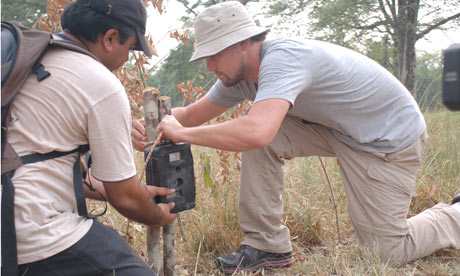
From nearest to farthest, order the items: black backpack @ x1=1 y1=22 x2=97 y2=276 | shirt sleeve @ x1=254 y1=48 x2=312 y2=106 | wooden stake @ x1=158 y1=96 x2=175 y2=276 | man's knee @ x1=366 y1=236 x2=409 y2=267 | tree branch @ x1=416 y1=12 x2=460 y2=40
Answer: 1. black backpack @ x1=1 y1=22 x2=97 y2=276
2. shirt sleeve @ x1=254 y1=48 x2=312 y2=106
3. wooden stake @ x1=158 y1=96 x2=175 y2=276
4. man's knee @ x1=366 y1=236 x2=409 y2=267
5. tree branch @ x1=416 y1=12 x2=460 y2=40

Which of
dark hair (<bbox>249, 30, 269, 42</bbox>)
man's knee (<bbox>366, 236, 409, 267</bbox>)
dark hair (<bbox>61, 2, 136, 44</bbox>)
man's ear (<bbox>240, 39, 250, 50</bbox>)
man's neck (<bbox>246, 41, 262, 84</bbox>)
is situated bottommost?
man's knee (<bbox>366, 236, 409, 267</bbox>)

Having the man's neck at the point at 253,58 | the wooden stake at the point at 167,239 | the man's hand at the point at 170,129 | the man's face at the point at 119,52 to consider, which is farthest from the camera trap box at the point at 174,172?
the man's neck at the point at 253,58

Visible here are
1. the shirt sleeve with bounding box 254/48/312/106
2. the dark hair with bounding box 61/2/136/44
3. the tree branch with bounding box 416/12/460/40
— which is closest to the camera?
the dark hair with bounding box 61/2/136/44

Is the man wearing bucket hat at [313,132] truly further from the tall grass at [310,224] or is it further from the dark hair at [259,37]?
the tall grass at [310,224]

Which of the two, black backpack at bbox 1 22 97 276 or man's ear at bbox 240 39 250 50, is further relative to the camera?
man's ear at bbox 240 39 250 50

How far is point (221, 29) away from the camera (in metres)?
2.82

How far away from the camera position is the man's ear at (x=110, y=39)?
7.16 feet

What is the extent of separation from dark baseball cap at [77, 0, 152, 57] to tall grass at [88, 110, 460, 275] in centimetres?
142

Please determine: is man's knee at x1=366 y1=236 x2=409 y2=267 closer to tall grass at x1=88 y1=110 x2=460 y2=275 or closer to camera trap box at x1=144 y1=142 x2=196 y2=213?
tall grass at x1=88 y1=110 x2=460 y2=275

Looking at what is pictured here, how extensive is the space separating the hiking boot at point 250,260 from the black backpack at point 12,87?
1609mm

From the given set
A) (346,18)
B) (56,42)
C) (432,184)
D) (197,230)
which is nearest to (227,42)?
(56,42)

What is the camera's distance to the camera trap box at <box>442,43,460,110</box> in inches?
53.2

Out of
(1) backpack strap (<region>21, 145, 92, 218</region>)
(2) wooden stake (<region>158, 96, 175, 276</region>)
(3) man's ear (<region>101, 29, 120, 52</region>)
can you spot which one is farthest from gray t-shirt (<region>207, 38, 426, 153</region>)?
(1) backpack strap (<region>21, 145, 92, 218</region>)

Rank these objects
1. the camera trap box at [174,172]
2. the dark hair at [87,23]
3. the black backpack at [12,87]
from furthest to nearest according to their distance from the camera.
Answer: the camera trap box at [174,172] < the dark hair at [87,23] < the black backpack at [12,87]
